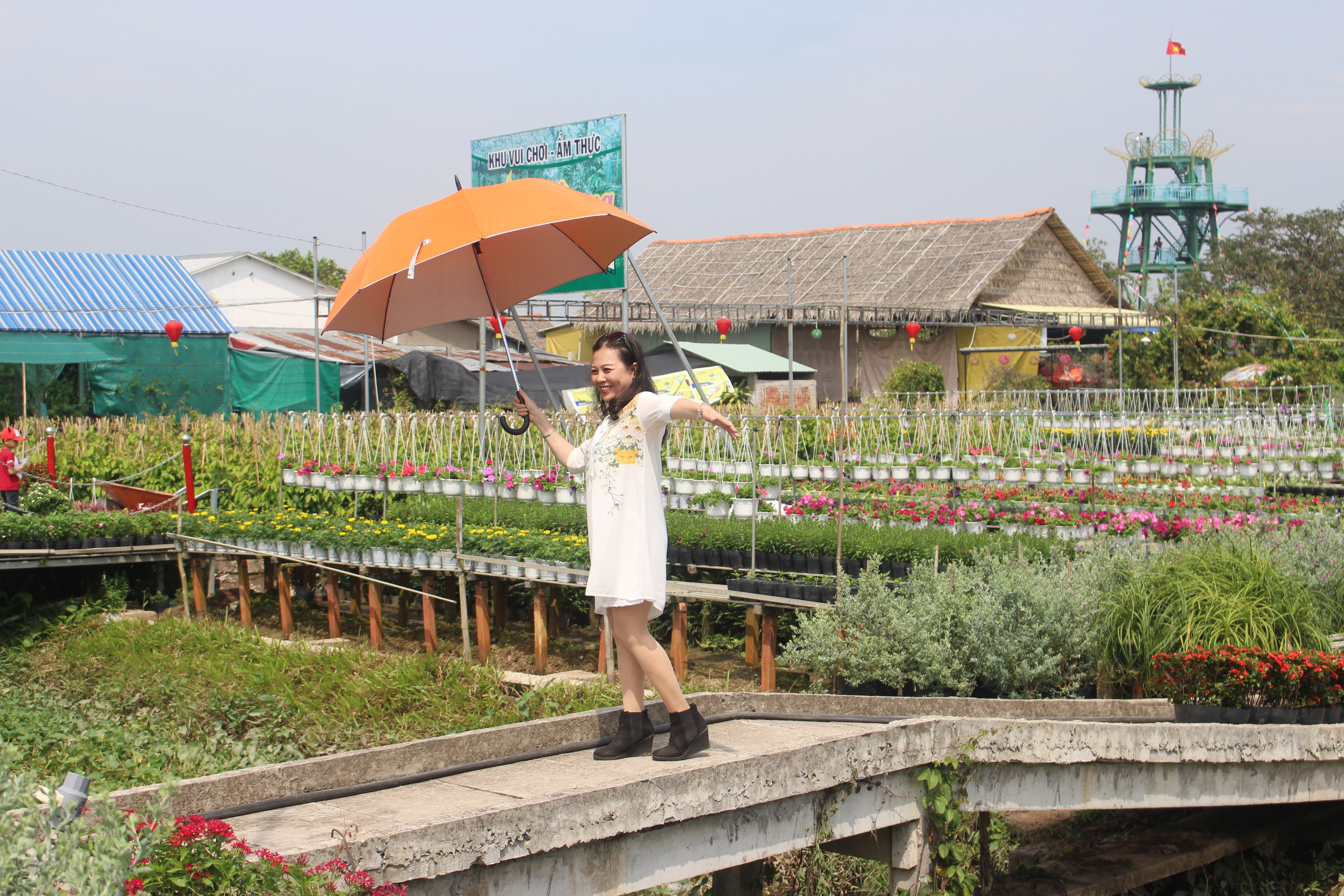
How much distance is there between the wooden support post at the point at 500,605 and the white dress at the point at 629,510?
662 cm

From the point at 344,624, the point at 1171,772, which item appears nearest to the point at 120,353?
the point at 344,624

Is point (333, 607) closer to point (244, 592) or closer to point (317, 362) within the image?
point (244, 592)

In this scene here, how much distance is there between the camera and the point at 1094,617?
620cm

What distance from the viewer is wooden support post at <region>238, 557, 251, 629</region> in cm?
1052

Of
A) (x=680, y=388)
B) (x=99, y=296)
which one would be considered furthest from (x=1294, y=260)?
(x=99, y=296)

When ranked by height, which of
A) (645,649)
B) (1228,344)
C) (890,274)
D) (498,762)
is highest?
(890,274)

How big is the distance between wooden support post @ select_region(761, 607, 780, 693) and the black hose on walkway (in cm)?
262

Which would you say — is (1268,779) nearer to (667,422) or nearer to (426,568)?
(667,422)

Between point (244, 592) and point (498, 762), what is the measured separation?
743 centimetres

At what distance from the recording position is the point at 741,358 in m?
24.6

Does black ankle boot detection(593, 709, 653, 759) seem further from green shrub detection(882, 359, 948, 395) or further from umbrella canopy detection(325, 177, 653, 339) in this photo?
green shrub detection(882, 359, 948, 395)

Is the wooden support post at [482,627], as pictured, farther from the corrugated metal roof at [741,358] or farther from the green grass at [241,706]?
the corrugated metal roof at [741,358]

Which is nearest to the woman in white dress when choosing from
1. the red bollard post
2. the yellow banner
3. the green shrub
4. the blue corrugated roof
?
the red bollard post

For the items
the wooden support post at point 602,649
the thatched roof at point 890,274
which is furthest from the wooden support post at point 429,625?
the thatched roof at point 890,274
